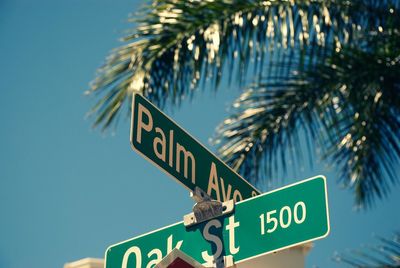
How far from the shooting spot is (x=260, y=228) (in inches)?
177

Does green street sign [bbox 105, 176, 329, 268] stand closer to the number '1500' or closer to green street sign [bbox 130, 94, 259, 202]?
the number '1500'

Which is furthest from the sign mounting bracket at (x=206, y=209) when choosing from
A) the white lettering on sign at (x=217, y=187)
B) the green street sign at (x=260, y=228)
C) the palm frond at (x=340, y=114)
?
the palm frond at (x=340, y=114)

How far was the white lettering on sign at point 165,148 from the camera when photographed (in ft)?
15.0

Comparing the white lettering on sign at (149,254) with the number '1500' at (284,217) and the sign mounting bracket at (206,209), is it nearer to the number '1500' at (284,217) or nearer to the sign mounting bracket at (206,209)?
the sign mounting bracket at (206,209)

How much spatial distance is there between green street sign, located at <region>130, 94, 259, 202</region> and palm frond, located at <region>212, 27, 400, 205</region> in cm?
257

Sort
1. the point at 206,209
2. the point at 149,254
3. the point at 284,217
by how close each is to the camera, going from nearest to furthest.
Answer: the point at 284,217, the point at 206,209, the point at 149,254

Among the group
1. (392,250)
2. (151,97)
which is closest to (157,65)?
(151,97)

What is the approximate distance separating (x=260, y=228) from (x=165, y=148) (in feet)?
1.75

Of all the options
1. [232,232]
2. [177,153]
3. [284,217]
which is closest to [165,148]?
[177,153]

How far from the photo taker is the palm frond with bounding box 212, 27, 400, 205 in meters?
7.25

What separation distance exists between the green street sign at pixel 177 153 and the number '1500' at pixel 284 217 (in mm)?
327

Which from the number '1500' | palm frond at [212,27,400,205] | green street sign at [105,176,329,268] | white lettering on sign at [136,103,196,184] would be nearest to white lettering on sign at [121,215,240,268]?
green street sign at [105,176,329,268]

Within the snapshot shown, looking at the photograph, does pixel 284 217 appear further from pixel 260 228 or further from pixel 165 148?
pixel 165 148

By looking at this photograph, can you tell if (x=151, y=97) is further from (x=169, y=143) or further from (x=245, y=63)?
(x=169, y=143)
